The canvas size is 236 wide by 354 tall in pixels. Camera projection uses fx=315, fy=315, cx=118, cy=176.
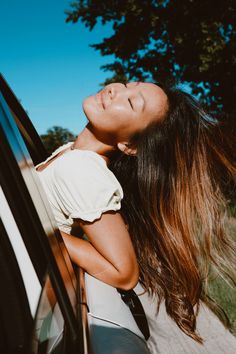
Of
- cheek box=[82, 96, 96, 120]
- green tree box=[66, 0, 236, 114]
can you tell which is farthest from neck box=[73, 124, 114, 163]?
green tree box=[66, 0, 236, 114]

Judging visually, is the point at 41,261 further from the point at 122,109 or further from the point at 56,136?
the point at 56,136

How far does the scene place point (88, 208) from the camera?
5.49 feet

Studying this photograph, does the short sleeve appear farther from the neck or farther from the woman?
the neck

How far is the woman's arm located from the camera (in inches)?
61.9

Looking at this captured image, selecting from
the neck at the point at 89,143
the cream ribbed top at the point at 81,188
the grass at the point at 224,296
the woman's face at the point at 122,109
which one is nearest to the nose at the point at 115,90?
the woman's face at the point at 122,109

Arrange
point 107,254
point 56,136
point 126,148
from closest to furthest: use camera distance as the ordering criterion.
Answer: point 107,254, point 126,148, point 56,136

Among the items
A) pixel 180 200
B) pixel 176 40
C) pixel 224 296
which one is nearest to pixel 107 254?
pixel 180 200

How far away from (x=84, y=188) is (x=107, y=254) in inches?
14.3

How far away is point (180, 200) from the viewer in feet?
8.21

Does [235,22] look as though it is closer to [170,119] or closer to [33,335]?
[170,119]

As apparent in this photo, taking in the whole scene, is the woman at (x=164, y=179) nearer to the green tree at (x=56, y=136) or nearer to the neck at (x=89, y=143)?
the neck at (x=89, y=143)

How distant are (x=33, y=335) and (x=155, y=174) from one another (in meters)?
1.99

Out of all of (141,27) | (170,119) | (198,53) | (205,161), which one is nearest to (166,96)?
(170,119)

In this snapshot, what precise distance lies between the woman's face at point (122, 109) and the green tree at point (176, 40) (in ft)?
21.2
